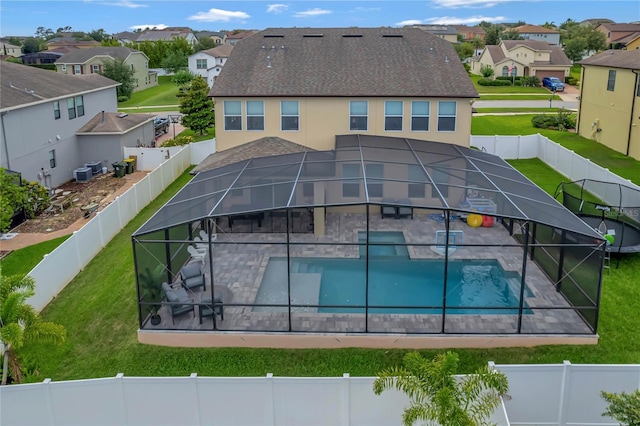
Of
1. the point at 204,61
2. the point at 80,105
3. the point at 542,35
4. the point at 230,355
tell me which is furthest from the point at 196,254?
the point at 542,35

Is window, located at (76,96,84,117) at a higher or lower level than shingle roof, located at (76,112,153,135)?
higher

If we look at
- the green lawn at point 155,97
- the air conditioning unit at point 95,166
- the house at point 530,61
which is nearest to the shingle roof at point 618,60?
the air conditioning unit at point 95,166

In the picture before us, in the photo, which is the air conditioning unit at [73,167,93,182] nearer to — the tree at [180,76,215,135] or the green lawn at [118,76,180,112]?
the tree at [180,76,215,135]

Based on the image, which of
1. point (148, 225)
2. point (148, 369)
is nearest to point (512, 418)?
point (148, 369)

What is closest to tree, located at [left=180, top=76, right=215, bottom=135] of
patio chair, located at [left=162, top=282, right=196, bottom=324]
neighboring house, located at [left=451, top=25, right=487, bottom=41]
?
patio chair, located at [left=162, top=282, right=196, bottom=324]

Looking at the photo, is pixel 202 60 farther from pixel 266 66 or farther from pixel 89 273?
pixel 89 273

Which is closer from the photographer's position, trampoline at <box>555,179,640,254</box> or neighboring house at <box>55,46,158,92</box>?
trampoline at <box>555,179,640,254</box>

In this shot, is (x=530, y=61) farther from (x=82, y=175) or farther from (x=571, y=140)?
(x=82, y=175)

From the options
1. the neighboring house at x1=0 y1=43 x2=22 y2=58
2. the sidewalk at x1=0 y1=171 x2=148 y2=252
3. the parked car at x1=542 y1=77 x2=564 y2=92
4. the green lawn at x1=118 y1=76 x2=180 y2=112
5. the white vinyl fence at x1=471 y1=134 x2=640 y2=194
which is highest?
the neighboring house at x1=0 y1=43 x2=22 y2=58
